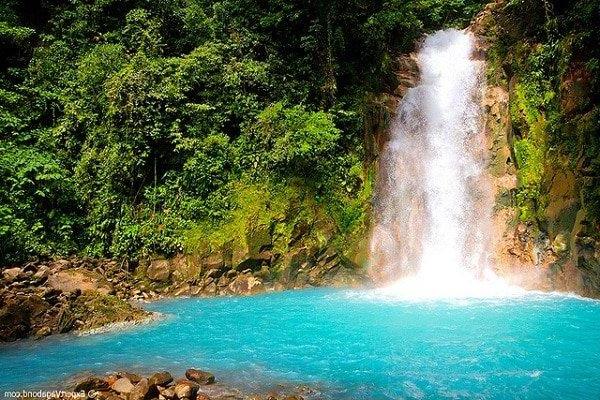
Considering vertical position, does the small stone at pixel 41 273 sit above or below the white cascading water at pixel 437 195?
below

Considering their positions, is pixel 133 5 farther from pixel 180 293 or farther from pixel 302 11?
pixel 180 293

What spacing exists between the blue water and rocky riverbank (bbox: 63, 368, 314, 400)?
0.29 metres

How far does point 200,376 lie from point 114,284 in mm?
7995

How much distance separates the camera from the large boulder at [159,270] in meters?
14.6

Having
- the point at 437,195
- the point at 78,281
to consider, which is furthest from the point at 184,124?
the point at 437,195

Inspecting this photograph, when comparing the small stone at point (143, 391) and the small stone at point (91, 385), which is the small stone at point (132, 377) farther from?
the small stone at point (143, 391)

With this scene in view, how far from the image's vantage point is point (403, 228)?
53.2ft

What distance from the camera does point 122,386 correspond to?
20.6 ft

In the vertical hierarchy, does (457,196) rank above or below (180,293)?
above

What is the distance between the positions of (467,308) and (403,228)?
18.2 feet

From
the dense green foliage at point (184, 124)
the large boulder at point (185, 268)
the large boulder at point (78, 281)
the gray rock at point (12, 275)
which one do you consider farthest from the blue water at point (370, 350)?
the dense green foliage at point (184, 124)

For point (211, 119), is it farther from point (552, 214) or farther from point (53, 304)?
point (552, 214)

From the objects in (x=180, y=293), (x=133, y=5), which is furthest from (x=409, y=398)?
(x=133, y=5)

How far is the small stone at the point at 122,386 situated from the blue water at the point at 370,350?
1118 millimetres
